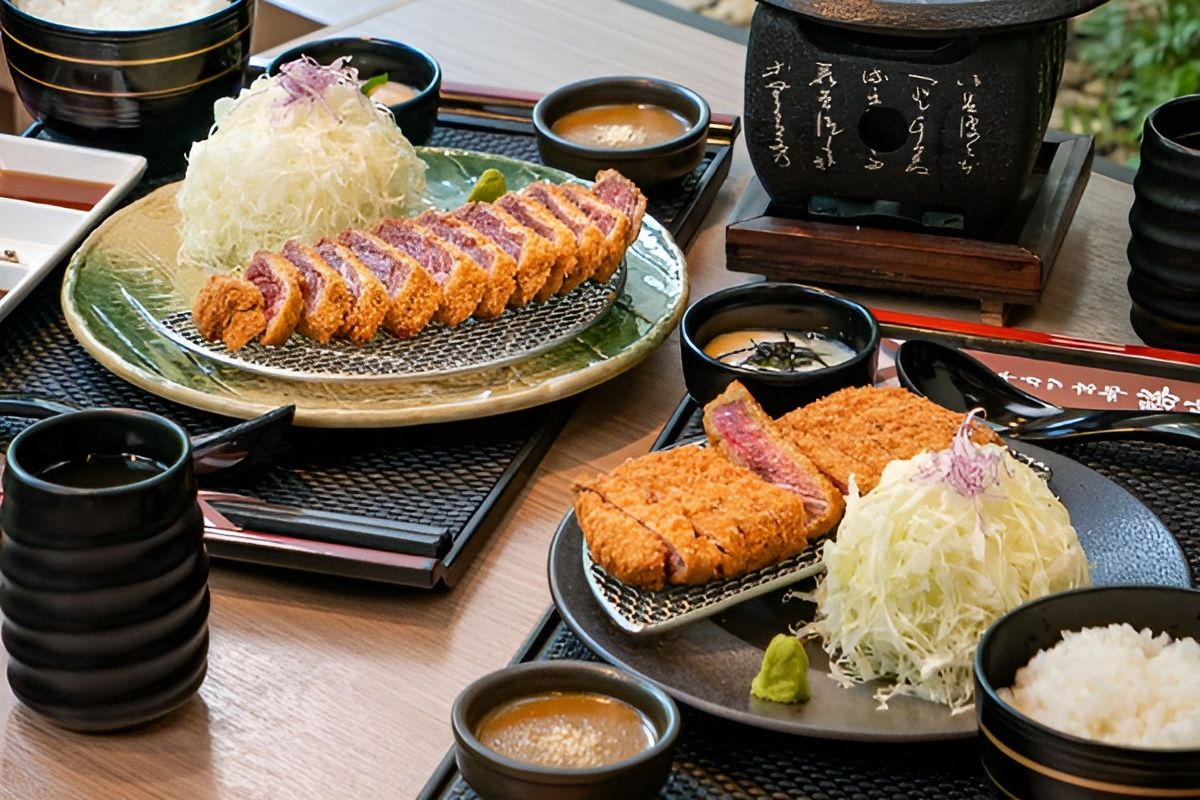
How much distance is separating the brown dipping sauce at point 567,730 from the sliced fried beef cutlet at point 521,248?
3.04 feet

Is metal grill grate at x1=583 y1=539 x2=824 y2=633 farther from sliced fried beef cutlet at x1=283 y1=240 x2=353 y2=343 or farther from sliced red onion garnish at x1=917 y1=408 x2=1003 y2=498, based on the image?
sliced fried beef cutlet at x1=283 y1=240 x2=353 y2=343

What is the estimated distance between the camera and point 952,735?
1557mm

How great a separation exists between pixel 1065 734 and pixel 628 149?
1.74 metres

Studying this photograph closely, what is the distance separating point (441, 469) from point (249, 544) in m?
0.33

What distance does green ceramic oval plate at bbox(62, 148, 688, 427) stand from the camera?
7.16 feet

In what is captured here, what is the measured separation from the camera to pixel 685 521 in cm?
175

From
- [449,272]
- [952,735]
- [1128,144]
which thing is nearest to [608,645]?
[952,735]

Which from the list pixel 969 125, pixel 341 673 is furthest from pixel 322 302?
pixel 969 125

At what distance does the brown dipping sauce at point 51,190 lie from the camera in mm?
2717

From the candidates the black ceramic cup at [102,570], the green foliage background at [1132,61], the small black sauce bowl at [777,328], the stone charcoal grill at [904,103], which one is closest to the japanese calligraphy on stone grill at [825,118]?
the stone charcoal grill at [904,103]

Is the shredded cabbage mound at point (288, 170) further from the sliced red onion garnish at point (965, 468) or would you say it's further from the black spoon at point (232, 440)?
the sliced red onion garnish at point (965, 468)

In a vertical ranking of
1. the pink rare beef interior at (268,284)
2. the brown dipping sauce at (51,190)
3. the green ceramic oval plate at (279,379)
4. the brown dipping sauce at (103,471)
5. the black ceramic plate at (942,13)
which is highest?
the black ceramic plate at (942,13)

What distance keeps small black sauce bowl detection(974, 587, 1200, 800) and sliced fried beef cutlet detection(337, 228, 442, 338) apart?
111 centimetres

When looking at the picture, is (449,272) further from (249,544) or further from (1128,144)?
(1128,144)
